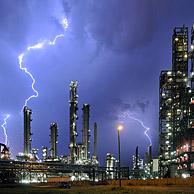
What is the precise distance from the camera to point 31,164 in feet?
373

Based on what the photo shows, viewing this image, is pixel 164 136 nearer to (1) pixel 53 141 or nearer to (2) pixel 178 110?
(2) pixel 178 110

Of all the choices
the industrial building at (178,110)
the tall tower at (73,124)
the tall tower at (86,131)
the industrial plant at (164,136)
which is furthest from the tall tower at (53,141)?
the industrial building at (178,110)

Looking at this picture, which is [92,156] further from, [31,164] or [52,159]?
[31,164]

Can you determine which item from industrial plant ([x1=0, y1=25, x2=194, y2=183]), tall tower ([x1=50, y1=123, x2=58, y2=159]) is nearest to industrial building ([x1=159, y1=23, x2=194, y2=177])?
industrial plant ([x1=0, y1=25, x2=194, y2=183])

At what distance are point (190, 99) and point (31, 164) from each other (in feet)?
189

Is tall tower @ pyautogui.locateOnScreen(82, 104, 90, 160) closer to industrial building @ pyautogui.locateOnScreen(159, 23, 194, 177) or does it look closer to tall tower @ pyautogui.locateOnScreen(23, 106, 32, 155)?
tall tower @ pyautogui.locateOnScreen(23, 106, 32, 155)

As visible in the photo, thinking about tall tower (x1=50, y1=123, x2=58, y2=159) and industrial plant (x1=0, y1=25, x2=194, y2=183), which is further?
tall tower (x1=50, y1=123, x2=58, y2=159)

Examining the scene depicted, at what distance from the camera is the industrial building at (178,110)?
12988 cm

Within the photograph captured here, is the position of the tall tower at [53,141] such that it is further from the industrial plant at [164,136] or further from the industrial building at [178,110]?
the industrial building at [178,110]

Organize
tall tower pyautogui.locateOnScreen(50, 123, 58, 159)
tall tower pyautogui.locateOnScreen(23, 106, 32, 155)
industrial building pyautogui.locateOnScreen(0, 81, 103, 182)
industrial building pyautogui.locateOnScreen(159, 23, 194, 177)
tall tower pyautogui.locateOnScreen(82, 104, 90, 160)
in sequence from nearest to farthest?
1. industrial building pyautogui.locateOnScreen(0, 81, 103, 182)
2. industrial building pyautogui.locateOnScreen(159, 23, 194, 177)
3. tall tower pyautogui.locateOnScreen(23, 106, 32, 155)
4. tall tower pyautogui.locateOnScreen(82, 104, 90, 160)
5. tall tower pyautogui.locateOnScreen(50, 123, 58, 159)

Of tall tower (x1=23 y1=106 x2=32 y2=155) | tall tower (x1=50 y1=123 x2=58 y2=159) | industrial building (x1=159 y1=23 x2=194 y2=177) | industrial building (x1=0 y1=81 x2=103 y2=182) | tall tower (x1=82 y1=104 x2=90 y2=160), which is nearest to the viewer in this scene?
industrial building (x1=0 y1=81 x2=103 y2=182)

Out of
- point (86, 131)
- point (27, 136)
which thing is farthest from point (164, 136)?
point (27, 136)

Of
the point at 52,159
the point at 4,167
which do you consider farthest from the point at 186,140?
the point at 4,167

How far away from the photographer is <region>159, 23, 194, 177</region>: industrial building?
426 feet
